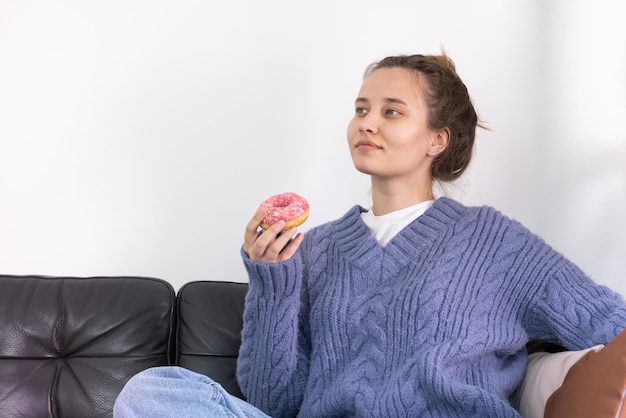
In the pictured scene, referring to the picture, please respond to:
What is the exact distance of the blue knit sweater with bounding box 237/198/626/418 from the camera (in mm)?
1693

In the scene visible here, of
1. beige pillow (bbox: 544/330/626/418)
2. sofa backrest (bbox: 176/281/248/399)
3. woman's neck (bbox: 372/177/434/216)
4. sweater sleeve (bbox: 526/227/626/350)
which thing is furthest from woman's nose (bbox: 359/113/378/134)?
beige pillow (bbox: 544/330/626/418)

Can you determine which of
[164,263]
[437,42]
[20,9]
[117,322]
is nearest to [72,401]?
[117,322]

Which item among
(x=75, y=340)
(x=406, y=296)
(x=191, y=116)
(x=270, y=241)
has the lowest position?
(x=75, y=340)

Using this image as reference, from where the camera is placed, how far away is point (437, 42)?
236 cm

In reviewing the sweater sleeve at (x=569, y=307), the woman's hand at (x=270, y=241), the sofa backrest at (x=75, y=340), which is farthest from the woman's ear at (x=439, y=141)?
the sofa backrest at (x=75, y=340)

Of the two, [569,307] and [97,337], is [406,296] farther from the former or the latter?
[97,337]

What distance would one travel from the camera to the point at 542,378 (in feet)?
5.84

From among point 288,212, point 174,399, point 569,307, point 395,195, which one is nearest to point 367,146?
point 395,195

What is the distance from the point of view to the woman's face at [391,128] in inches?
73.7

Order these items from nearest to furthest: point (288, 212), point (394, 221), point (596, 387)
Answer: point (596, 387)
point (288, 212)
point (394, 221)

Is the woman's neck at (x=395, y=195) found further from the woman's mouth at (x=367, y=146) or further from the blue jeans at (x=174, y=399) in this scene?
the blue jeans at (x=174, y=399)

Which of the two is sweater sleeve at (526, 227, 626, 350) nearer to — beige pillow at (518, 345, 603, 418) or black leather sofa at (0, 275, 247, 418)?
beige pillow at (518, 345, 603, 418)

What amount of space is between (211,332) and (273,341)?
29cm

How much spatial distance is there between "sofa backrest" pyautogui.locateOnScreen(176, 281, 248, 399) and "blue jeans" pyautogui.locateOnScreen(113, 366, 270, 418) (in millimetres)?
468
